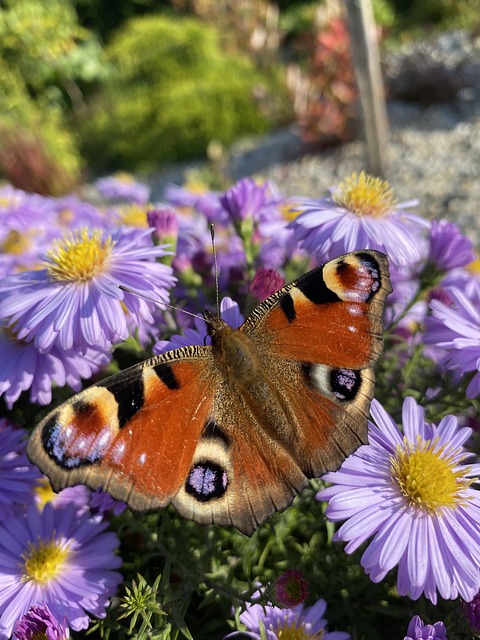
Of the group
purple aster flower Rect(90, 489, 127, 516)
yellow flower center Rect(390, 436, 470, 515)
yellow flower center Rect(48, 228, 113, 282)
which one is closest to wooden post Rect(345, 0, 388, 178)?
yellow flower center Rect(48, 228, 113, 282)

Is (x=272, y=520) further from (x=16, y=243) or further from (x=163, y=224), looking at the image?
(x=16, y=243)

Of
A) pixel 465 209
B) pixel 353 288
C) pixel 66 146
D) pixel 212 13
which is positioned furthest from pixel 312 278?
pixel 212 13

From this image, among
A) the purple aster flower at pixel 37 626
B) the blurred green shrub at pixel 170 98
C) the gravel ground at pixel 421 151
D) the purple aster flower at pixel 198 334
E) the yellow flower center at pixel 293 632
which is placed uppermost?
the blurred green shrub at pixel 170 98

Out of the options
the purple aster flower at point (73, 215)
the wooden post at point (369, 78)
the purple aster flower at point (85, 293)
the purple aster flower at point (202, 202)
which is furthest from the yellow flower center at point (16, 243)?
the wooden post at point (369, 78)

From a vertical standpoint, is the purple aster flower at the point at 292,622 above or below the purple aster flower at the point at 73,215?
below

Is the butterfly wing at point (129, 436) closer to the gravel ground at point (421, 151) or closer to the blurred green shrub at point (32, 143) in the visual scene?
the gravel ground at point (421, 151)

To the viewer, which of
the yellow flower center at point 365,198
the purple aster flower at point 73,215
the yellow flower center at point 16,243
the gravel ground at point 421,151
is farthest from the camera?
the gravel ground at point 421,151

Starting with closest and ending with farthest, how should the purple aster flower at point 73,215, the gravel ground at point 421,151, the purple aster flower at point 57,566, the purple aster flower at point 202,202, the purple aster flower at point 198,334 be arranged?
1. the purple aster flower at point 57,566
2. the purple aster flower at point 198,334
3. the purple aster flower at point 202,202
4. the purple aster flower at point 73,215
5. the gravel ground at point 421,151

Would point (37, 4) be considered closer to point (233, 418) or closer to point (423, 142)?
point (423, 142)

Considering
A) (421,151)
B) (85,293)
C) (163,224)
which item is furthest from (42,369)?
(421,151)

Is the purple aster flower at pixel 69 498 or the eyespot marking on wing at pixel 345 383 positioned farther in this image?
the purple aster flower at pixel 69 498
